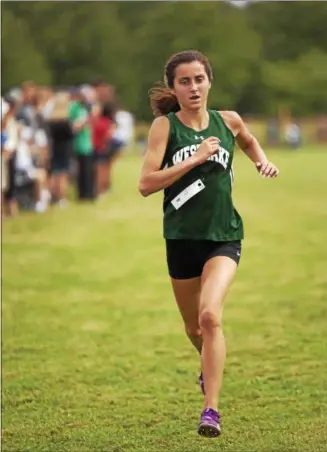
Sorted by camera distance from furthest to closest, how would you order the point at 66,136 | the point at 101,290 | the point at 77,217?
the point at 66,136, the point at 77,217, the point at 101,290

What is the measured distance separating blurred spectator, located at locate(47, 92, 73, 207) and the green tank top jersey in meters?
14.3

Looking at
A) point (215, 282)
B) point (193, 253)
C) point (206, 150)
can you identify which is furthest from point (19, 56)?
point (206, 150)

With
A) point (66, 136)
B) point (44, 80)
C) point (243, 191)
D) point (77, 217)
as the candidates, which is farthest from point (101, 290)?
point (44, 80)

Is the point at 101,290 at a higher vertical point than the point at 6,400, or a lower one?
higher

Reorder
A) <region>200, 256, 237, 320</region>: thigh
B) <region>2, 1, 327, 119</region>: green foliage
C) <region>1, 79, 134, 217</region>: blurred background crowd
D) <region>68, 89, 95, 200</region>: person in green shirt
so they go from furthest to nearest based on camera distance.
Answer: <region>2, 1, 327, 119</region>: green foliage < <region>68, 89, 95, 200</region>: person in green shirt < <region>1, 79, 134, 217</region>: blurred background crowd < <region>200, 256, 237, 320</region>: thigh

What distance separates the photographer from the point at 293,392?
22.2 feet

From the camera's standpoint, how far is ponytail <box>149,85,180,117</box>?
6.00 m

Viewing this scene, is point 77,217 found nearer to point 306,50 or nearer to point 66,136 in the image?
point 66,136

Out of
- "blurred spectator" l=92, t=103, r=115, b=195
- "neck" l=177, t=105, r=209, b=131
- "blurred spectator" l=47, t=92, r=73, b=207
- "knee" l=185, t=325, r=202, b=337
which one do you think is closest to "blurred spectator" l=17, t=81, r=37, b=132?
"blurred spectator" l=47, t=92, r=73, b=207

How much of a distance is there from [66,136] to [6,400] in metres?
13.9

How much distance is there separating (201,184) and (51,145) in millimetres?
14693

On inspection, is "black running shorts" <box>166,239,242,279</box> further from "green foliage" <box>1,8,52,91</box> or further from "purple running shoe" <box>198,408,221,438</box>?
"green foliage" <box>1,8,52,91</box>

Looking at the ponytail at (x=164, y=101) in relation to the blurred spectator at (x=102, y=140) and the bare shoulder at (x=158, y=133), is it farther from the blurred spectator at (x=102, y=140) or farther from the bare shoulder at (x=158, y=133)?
the blurred spectator at (x=102, y=140)

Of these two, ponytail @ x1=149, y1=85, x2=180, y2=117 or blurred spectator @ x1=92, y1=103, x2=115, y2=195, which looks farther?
blurred spectator @ x1=92, y1=103, x2=115, y2=195
